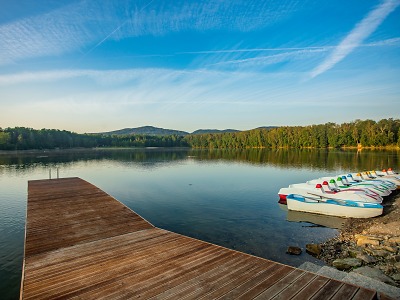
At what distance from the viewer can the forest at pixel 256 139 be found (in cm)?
9894

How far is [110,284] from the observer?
230 inches

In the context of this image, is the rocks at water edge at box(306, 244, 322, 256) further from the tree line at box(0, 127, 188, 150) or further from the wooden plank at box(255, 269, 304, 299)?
the tree line at box(0, 127, 188, 150)

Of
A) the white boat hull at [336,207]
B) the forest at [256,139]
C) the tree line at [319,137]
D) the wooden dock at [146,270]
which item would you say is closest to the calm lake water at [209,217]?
the white boat hull at [336,207]

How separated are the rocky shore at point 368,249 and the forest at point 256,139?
99.8m

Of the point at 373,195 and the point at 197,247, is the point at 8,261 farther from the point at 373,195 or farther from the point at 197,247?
the point at 373,195

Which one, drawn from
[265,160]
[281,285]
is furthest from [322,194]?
[265,160]

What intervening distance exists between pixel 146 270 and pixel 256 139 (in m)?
140

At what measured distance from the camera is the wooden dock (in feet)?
17.8

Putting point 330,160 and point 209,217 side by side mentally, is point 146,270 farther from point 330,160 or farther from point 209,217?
point 330,160

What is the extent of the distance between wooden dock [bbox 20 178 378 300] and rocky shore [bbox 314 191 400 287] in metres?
4.44

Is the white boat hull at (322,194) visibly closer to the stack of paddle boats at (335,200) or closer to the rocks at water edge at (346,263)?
the stack of paddle boats at (335,200)

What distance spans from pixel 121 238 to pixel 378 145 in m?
116

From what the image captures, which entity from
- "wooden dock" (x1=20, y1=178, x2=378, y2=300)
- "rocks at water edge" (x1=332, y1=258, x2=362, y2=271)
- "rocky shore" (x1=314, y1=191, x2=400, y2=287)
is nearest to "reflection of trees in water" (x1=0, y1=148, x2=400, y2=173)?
"rocky shore" (x1=314, y1=191, x2=400, y2=287)

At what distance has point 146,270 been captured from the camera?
655 centimetres
